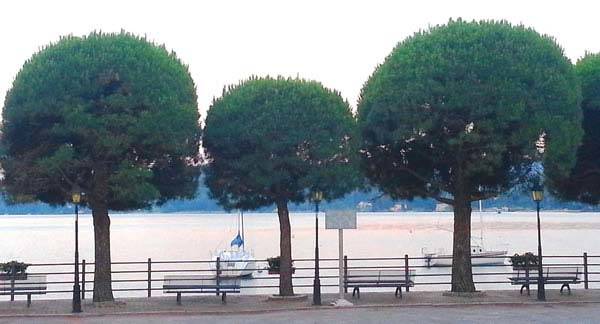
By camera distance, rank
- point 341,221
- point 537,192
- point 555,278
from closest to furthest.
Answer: point 341,221, point 537,192, point 555,278

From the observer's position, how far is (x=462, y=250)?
25.1 m

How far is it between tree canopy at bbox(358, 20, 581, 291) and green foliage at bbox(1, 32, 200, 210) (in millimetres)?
6001

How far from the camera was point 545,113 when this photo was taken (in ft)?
76.4

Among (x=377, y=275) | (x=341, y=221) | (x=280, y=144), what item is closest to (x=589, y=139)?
(x=377, y=275)

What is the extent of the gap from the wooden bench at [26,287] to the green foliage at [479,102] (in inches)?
406

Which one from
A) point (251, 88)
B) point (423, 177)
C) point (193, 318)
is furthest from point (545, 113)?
point (193, 318)

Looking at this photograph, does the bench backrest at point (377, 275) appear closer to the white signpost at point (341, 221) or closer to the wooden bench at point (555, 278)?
the white signpost at point (341, 221)

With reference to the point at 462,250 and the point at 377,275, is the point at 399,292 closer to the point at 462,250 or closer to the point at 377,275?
the point at 377,275

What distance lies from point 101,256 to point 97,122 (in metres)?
4.07

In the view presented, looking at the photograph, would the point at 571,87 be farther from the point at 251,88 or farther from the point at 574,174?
the point at 251,88

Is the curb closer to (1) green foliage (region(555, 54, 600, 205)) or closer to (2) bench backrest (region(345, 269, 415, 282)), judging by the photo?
(2) bench backrest (region(345, 269, 415, 282))

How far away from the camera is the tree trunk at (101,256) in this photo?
23.6m

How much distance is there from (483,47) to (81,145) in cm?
1141

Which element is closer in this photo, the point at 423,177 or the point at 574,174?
the point at 423,177
